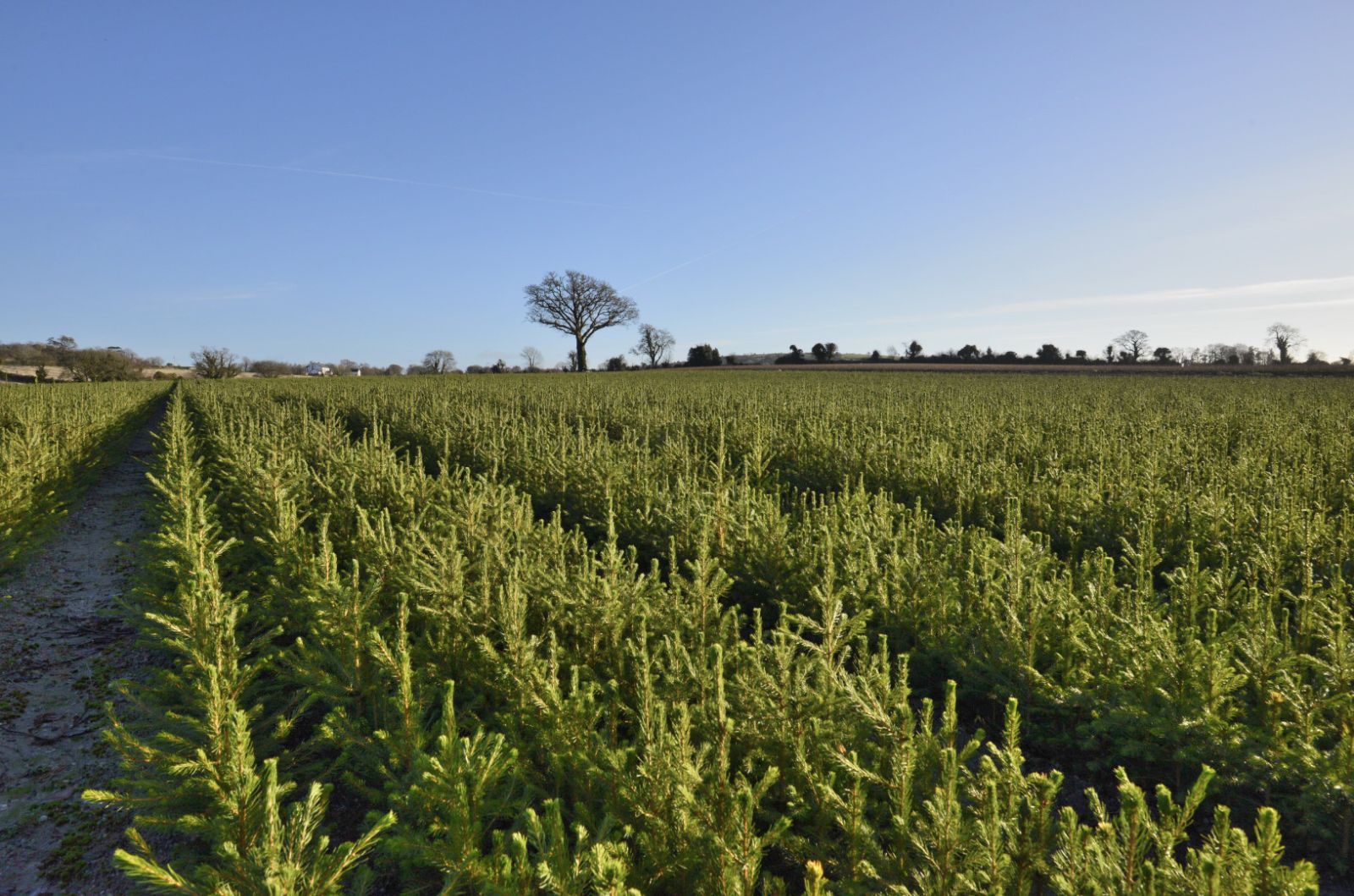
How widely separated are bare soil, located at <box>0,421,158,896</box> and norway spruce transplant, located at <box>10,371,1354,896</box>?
164mm

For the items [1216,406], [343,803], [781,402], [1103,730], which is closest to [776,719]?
[1103,730]

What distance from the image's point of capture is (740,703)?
8.84 feet

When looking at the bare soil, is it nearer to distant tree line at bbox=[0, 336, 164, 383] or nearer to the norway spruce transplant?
the norway spruce transplant

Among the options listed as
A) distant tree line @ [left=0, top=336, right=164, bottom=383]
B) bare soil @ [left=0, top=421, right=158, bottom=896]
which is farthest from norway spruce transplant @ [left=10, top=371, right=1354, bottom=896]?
distant tree line @ [left=0, top=336, right=164, bottom=383]

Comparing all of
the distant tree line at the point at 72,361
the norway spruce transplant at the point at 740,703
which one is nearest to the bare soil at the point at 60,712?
the norway spruce transplant at the point at 740,703

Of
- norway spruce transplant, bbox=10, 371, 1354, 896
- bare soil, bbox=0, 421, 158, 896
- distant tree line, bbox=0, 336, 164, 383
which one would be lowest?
bare soil, bbox=0, 421, 158, 896

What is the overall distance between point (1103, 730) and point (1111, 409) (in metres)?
18.5

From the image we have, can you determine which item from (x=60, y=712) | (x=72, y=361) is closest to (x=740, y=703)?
(x=60, y=712)

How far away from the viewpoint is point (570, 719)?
2646mm

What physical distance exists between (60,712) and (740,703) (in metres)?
5.18

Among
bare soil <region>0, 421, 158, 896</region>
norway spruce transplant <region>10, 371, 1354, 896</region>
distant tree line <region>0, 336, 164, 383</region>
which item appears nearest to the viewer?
norway spruce transplant <region>10, 371, 1354, 896</region>

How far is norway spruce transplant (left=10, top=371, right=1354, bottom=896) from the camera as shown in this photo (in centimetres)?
189

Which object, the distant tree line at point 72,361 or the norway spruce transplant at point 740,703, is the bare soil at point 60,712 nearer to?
the norway spruce transplant at point 740,703

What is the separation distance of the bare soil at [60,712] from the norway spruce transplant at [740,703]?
0.16 meters
